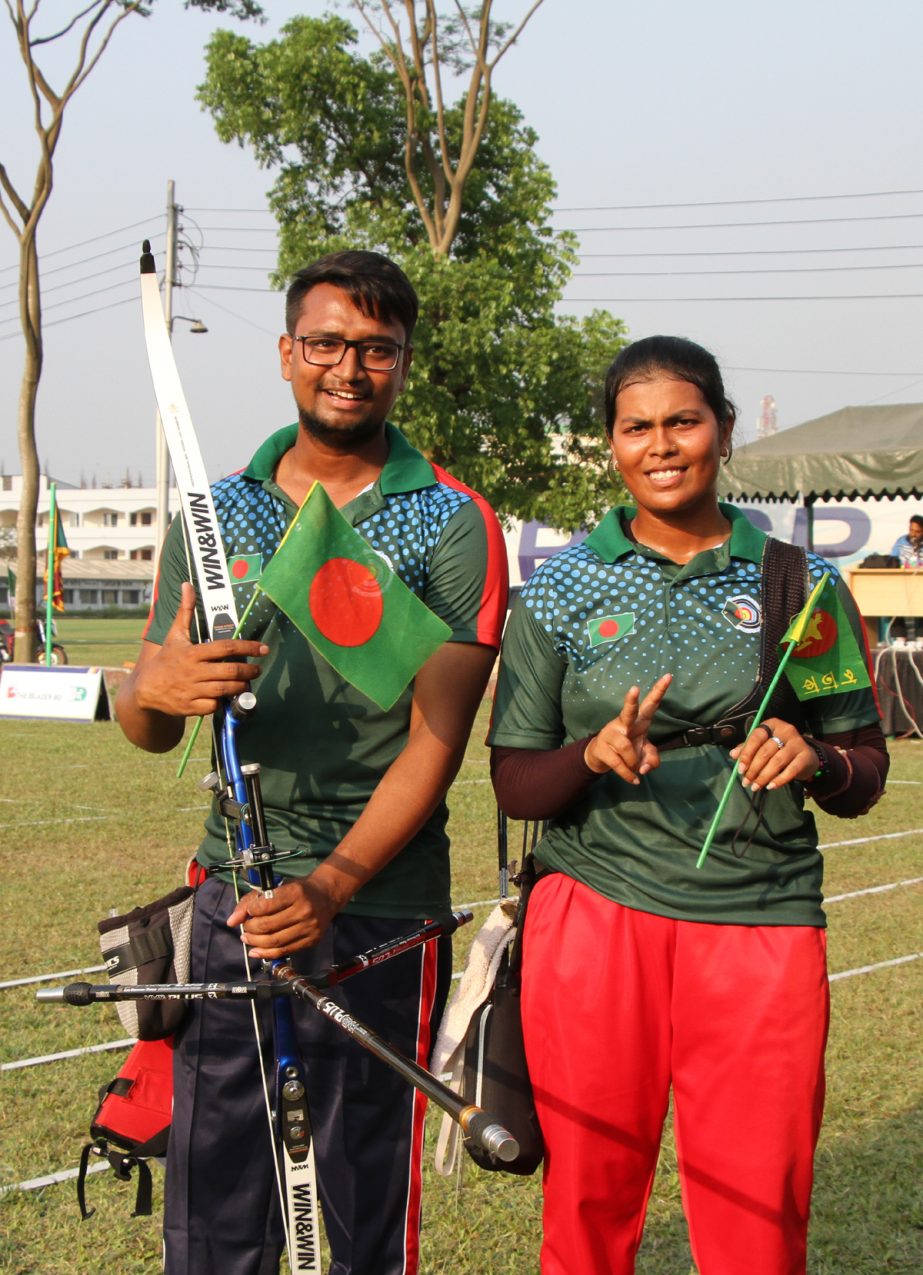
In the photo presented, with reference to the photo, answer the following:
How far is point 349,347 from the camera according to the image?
97.3 inches

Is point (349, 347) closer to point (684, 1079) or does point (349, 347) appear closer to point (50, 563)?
point (684, 1079)

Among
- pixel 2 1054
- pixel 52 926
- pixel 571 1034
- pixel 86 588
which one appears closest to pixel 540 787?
pixel 571 1034

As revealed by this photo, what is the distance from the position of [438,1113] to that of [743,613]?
2.54 metres

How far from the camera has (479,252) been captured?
21594 mm

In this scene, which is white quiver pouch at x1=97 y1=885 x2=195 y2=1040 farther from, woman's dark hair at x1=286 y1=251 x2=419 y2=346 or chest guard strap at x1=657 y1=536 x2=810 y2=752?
woman's dark hair at x1=286 y1=251 x2=419 y2=346

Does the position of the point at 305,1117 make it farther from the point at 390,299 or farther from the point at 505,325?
the point at 505,325

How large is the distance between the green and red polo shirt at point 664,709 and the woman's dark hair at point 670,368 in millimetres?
237

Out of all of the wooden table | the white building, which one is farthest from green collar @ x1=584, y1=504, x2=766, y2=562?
the white building

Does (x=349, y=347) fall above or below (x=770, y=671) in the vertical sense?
above

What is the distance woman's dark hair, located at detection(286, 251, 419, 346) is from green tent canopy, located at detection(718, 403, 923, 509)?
13030mm

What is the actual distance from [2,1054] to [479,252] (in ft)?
60.6

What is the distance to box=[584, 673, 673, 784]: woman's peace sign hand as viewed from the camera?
214cm

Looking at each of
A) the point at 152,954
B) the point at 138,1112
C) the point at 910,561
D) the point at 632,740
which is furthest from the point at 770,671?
the point at 910,561

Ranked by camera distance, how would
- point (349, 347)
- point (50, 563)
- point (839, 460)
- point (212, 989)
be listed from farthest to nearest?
point (50, 563), point (839, 460), point (349, 347), point (212, 989)
